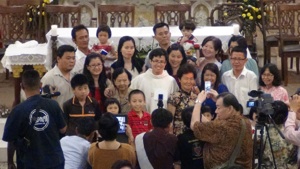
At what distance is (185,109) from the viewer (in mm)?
8836

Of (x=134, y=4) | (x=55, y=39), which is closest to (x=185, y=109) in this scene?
(x=55, y=39)

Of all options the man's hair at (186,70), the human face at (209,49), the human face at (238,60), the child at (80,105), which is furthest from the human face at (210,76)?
the child at (80,105)

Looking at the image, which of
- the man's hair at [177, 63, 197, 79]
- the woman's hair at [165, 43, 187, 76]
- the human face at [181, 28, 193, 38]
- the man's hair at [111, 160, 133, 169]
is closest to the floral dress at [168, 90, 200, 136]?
the man's hair at [177, 63, 197, 79]

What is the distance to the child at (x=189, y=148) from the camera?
8.67 metres

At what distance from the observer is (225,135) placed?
27.4ft

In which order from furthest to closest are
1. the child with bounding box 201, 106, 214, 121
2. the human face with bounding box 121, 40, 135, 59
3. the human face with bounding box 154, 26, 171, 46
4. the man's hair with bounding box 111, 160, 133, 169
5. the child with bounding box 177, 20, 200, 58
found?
1. the child with bounding box 177, 20, 200, 58
2. the human face with bounding box 154, 26, 171, 46
3. the human face with bounding box 121, 40, 135, 59
4. the child with bounding box 201, 106, 214, 121
5. the man's hair with bounding box 111, 160, 133, 169

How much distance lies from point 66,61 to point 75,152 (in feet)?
4.87

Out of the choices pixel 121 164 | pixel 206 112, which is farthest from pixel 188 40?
pixel 121 164

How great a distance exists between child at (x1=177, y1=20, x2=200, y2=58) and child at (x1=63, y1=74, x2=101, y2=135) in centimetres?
202

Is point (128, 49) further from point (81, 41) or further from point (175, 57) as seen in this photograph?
point (81, 41)

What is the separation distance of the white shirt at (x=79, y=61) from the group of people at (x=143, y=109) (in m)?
0.01

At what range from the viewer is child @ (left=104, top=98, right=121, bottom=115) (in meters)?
9.34

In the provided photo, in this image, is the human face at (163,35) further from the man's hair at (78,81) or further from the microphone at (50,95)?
the microphone at (50,95)

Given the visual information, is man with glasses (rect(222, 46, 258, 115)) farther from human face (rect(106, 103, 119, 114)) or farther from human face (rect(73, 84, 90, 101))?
human face (rect(73, 84, 90, 101))
